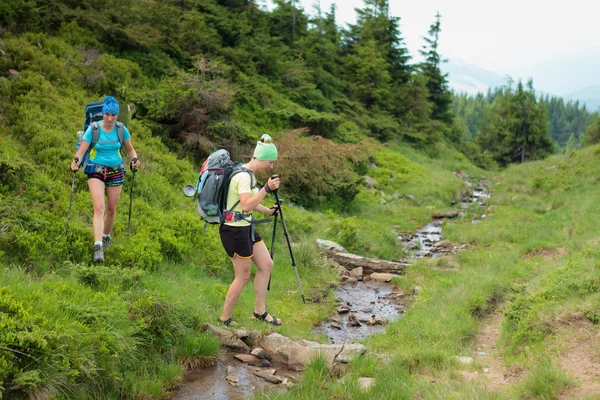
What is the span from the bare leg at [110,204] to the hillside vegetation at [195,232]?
300 millimetres

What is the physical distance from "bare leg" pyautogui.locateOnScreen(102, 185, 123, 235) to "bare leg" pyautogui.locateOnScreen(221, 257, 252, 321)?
2.46 meters

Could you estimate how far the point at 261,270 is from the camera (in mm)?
6410

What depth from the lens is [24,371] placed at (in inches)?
150

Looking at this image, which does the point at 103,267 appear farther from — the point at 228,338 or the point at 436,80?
the point at 436,80

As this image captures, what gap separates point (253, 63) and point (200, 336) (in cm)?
1842

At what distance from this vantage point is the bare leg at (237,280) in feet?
19.7

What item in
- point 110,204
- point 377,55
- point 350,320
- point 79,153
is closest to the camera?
point 79,153

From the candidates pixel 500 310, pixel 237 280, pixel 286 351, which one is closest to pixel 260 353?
pixel 286 351

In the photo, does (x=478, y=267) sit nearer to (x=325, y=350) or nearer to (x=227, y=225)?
(x=325, y=350)

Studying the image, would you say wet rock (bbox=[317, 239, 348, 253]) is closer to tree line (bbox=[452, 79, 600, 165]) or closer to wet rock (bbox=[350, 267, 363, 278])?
wet rock (bbox=[350, 267, 363, 278])

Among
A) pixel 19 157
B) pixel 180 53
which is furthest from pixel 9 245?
pixel 180 53

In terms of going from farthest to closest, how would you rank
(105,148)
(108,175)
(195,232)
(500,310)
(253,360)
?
1. (195,232)
2. (500,310)
3. (108,175)
4. (105,148)
5. (253,360)

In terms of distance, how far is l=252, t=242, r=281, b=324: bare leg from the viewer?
20.6ft

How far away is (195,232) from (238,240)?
3612 mm
